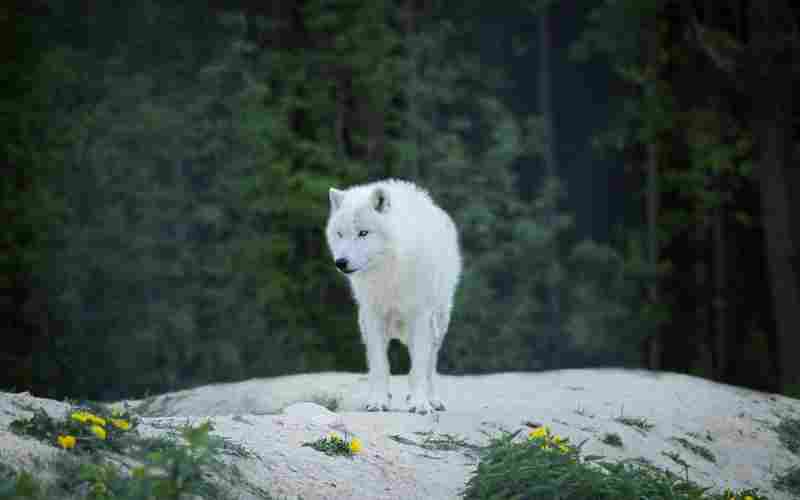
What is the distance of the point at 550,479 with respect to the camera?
5.72 metres

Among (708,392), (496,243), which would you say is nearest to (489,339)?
(496,243)

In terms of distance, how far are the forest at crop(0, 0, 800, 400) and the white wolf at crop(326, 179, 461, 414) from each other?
6.34 metres

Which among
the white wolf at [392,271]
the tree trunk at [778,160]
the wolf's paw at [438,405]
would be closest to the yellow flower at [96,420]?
the white wolf at [392,271]

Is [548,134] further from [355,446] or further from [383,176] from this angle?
[355,446]

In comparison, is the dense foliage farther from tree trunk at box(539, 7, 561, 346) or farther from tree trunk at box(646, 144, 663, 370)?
tree trunk at box(646, 144, 663, 370)

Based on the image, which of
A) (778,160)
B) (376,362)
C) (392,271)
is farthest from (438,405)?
(778,160)

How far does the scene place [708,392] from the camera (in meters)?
10.5

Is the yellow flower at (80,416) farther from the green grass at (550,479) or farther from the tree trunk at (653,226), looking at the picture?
the tree trunk at (653,226)

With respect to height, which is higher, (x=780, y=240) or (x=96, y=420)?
(x=780, y=240)

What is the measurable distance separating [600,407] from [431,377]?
167 cm

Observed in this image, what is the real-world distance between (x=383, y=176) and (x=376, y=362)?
31.4ft

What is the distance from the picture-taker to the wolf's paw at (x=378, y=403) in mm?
7902

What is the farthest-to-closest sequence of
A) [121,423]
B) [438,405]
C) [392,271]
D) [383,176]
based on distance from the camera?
1. [383,176]
2. [438,405]
3. [392,271]
4. [121,423]

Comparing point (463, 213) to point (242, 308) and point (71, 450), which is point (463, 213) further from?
point (71, 450)
